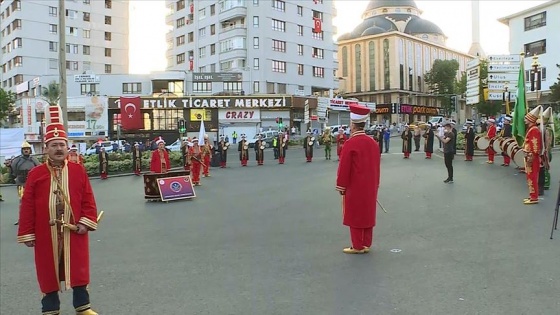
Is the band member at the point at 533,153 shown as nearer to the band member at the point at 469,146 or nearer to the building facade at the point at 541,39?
the band member at the point at 469,146

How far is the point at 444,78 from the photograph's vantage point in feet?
283

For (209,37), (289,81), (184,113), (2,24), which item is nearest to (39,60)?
(2,24)

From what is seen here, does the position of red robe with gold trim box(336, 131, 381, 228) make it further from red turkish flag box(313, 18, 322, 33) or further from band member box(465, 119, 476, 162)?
red turkish flag box(313, 18, 322, 33)

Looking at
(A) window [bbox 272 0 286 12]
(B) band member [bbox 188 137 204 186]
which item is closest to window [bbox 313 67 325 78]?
(A) window [bbox 272 0 286 12]

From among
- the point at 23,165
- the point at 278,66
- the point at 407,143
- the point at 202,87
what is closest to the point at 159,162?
the point at 23,165

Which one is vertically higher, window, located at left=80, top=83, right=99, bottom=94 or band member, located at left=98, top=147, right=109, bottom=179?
window, located at left=80, top=83, right=99, bottom=94

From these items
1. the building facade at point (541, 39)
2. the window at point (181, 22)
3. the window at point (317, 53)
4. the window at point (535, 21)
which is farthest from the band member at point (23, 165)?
the window at point (181, 22)

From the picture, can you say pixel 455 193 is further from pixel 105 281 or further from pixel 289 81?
pixel 289 81

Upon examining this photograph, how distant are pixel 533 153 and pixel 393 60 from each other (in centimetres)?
7695

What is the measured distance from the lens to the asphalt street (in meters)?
5.32

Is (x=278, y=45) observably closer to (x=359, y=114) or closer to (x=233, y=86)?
(x=233, y=86)

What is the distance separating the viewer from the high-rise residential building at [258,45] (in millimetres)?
59781

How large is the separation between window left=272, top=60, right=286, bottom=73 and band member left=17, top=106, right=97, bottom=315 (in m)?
57.2

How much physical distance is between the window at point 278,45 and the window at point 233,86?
21.9 feet
